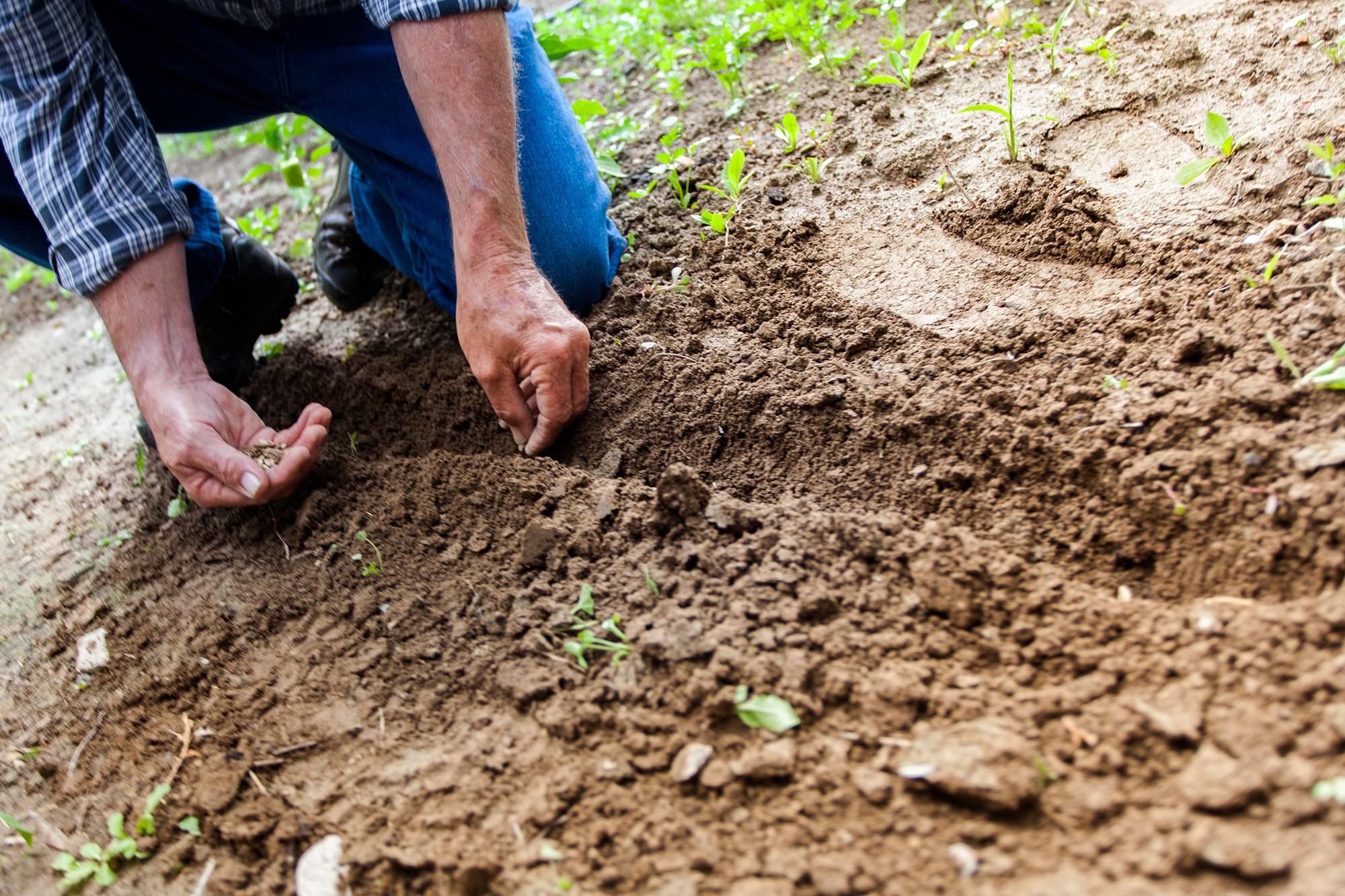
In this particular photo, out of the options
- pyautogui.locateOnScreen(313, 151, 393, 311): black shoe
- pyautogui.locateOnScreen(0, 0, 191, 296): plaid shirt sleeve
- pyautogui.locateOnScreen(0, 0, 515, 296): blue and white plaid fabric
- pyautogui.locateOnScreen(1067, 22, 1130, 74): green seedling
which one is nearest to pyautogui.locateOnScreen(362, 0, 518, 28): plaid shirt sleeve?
pyautogui.locateOnScreen(0, 0, 515, 296): blue and white plaid fabric

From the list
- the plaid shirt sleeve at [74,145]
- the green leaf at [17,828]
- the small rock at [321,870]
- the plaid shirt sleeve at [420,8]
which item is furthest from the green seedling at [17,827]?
the plaid shirt sleeve at [420,8]

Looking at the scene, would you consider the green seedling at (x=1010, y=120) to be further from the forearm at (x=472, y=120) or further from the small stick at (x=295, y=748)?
the small stick at (x=295, y=748)

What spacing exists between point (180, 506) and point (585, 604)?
122 centimetres

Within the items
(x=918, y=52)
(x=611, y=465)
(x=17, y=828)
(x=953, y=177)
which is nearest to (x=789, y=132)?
(x=918, y=52)

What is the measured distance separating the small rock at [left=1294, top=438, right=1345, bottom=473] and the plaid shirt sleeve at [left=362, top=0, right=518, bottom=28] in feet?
5.29

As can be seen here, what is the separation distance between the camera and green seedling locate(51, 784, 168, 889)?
1.30 metres

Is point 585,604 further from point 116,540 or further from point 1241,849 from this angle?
point 116,540

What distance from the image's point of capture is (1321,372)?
126 centimetres

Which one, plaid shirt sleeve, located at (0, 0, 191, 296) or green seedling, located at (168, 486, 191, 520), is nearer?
plaid shirt sleeve, located at (0, 0, 191, 296)

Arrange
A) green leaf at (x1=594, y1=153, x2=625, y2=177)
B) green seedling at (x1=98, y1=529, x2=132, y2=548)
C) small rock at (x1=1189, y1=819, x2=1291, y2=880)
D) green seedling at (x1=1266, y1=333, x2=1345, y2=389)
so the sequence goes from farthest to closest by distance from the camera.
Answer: green leaf at (x1=594, y1=153, x2=625, y2=177) → green seedling at (x1=98, y1=529, x2=132, y2=548) → green seedling at (x1=1266, y1=333, x2=1345, y2=389) → small rock at (x1=1189, y1=819, x2=1291, y2=880)

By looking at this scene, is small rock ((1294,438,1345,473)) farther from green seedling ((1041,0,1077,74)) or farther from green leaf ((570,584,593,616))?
green seedling ((1041,0,1077,74))

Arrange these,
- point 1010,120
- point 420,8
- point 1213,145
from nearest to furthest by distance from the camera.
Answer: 1. point 420,8
2. point 1213,145
3. point 1010,120

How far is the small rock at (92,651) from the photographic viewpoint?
1678 millimetres

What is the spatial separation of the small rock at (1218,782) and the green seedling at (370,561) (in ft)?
4.34
